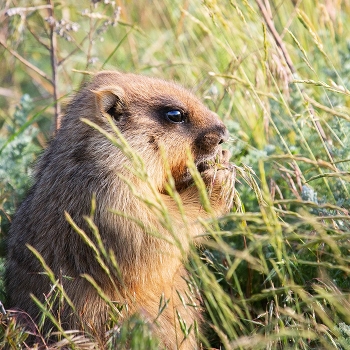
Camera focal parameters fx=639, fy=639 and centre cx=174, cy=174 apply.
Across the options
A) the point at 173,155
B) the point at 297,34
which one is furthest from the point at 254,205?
the point at 297,34

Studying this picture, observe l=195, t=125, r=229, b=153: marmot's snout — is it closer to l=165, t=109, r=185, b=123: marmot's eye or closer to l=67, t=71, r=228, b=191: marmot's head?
l=67, t=71, r=228, b=191: marmot's head

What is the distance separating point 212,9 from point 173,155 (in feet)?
3.40

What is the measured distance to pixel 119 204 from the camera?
3.67 m

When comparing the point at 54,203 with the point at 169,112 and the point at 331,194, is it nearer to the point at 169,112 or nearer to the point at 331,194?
the point at 169,112

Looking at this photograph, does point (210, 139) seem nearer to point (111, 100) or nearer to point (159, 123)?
point (159, 123)

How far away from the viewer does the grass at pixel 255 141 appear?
2.81 m

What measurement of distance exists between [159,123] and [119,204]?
1.98 feet

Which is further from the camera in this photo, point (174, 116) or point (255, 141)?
point (255, 141)

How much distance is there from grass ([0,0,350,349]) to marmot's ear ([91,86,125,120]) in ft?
2.00

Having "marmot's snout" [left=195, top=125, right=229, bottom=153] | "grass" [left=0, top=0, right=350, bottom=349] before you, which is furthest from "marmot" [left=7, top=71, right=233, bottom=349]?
"grass" [left=0, top=0, right=350, bottom=349]

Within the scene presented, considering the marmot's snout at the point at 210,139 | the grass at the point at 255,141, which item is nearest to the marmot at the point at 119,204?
the marmot's snout at the point at 210,139

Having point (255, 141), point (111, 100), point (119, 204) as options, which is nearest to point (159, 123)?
point (111, 100)

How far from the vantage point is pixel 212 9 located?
4160mm

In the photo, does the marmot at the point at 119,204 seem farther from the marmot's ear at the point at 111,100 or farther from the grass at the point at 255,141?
the grass at the point at 255,141
